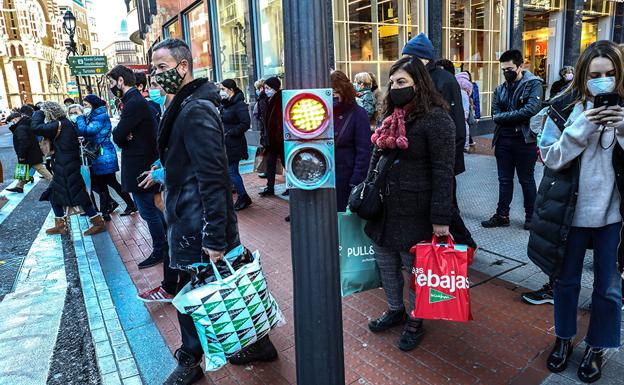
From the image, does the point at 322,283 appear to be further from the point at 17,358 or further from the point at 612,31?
the point at 612,31

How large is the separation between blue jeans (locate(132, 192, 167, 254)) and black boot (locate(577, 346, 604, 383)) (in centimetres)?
378

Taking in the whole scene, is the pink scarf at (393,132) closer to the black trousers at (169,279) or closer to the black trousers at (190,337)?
the black trousers at (190,337)

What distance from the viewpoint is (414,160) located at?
Answer: 2.92 metres

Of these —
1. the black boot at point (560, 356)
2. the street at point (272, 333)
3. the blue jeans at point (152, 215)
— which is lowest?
the street at point (272, 333)

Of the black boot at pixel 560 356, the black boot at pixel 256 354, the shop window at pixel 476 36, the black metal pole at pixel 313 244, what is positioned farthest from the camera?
the shop window at pixel 476 36

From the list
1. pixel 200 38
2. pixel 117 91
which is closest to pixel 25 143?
pixel 117 91

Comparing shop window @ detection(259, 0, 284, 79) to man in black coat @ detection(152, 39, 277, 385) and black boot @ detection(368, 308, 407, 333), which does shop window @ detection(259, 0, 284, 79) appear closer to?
man in black coat @ detection(152, 39, 277, 385)

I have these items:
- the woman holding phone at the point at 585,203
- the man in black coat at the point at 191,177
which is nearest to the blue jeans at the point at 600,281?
the woman holding phone at the point at 585,203

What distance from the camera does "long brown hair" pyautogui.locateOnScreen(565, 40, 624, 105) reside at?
2.39 m

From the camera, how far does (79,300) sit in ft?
15.2

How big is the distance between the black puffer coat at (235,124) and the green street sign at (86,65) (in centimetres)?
1298

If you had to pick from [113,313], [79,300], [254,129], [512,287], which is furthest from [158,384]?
[254,129]

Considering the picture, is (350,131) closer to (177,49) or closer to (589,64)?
(177,49)

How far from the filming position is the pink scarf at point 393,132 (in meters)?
2.85
